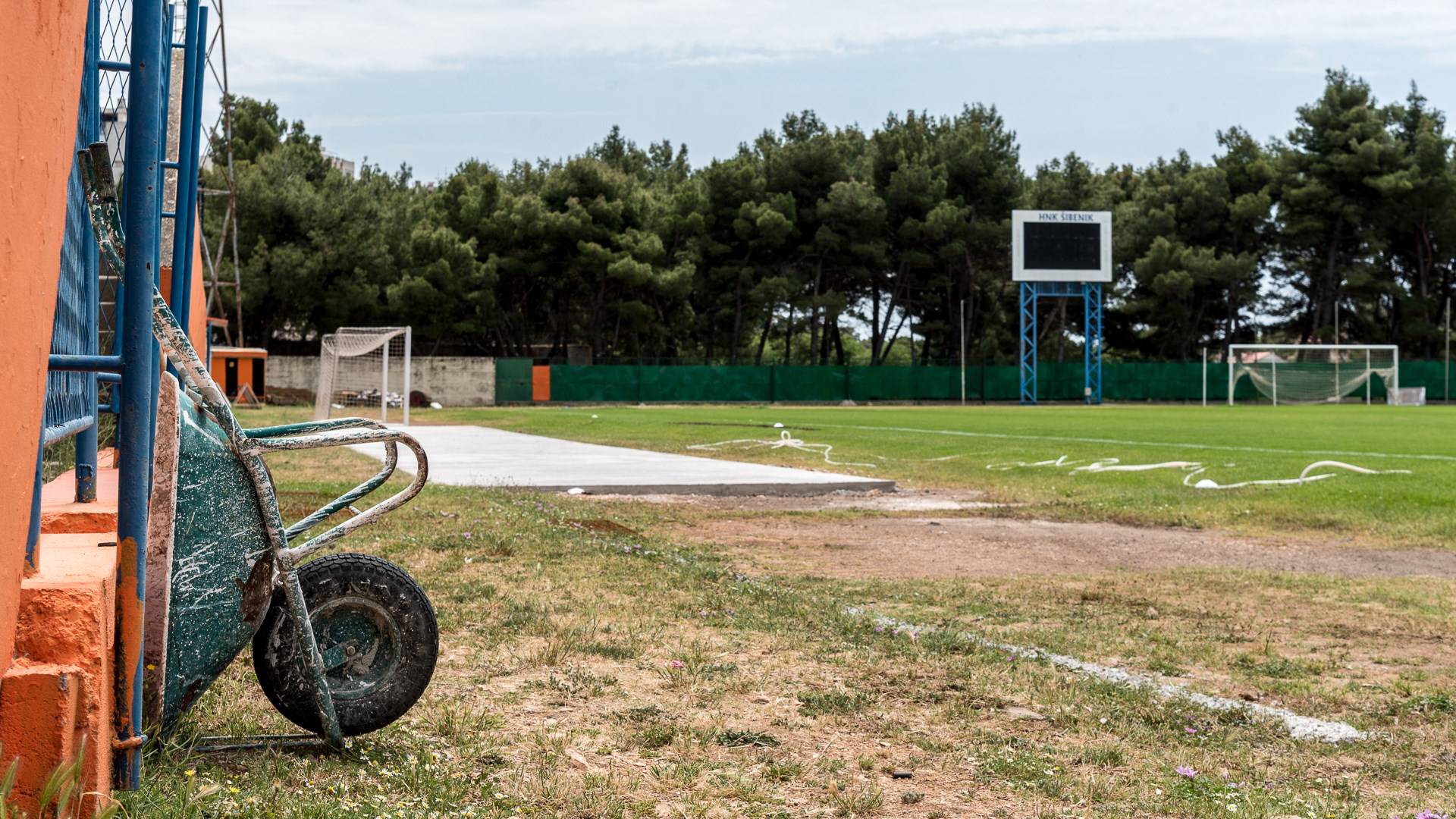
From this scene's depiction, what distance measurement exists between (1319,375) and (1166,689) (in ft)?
192

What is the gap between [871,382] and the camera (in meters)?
58.3

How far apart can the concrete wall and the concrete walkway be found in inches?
1289

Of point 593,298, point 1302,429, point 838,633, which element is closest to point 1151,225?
point 593,298

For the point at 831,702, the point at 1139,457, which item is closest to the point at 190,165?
the point at 831,702

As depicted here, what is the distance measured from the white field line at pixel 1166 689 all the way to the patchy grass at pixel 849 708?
0.09m

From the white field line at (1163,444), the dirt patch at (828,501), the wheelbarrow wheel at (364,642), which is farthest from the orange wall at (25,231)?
the white field line at (1163,444)

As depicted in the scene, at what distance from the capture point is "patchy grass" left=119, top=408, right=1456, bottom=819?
3.07 metres

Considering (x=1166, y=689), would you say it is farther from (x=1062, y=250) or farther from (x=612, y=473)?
(x=1062, y=250)

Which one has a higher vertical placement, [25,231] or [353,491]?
[25,231]

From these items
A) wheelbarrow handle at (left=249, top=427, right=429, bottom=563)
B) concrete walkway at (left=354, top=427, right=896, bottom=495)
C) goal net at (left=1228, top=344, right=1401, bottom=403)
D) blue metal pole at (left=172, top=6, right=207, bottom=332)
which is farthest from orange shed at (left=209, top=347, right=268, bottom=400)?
goal net at (left=1228, top=344, right=1401, bottom=403)

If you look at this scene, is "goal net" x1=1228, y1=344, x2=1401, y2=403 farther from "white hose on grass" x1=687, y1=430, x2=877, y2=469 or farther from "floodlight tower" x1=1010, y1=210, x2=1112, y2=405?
"white hose on grass" x1=687, y1=430, x2=877, y2=469

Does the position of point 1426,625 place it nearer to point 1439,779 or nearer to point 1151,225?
point 1439,779

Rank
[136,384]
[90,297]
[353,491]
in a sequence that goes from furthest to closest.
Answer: [90,297] → [353,491] → [136,384]

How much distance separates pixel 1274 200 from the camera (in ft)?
219
